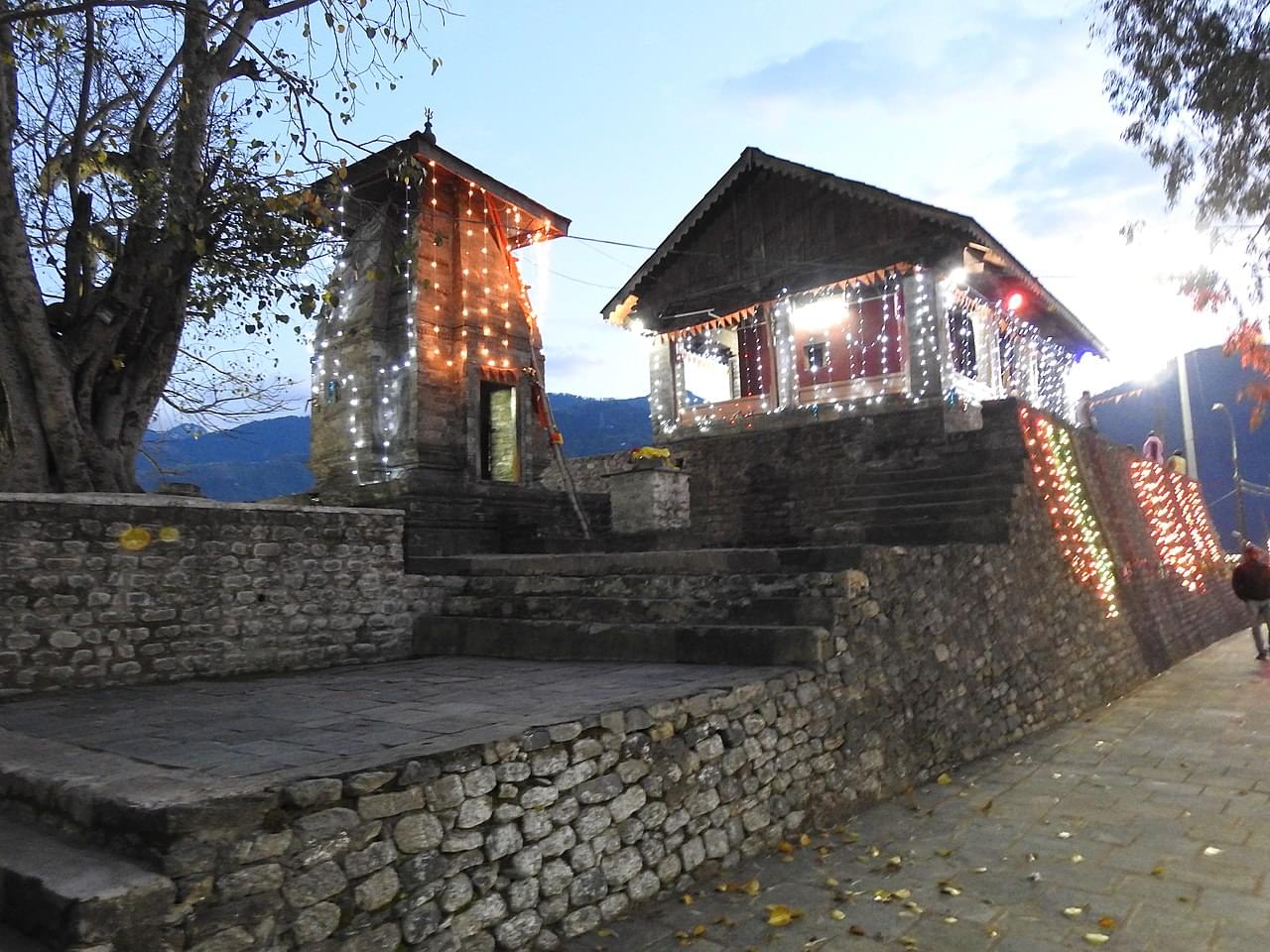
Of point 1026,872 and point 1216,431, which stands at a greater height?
point 1216,431

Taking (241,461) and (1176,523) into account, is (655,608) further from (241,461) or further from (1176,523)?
(241,461)

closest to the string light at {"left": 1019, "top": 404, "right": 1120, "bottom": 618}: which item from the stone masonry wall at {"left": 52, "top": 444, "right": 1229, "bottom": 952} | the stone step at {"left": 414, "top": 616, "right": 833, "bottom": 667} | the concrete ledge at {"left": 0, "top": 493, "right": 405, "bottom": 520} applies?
the stone masonry wall at {"left": 52, "top": 444, "right": 1229, "bottom": 952}

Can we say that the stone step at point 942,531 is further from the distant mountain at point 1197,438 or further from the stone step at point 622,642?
the distant mountain at point 1197,438

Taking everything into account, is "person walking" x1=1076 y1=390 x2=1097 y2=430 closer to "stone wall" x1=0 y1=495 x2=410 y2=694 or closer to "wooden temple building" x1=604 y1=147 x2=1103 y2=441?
"wooden temple building" x1=604 y1=147 x2=1103 y2=441

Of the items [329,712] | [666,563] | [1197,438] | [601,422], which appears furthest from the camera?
[601,422]

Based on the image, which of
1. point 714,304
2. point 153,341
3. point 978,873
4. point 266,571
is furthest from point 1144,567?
point 153,341

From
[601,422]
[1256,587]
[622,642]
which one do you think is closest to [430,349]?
[622,642]

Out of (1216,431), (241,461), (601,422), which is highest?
(601,422)

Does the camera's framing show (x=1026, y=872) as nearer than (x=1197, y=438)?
Yes

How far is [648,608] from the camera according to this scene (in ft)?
22.6

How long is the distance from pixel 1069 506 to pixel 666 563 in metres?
6.78

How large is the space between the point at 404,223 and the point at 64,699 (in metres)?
10.5

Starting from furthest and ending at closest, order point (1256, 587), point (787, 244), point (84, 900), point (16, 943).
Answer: point (787, 244)
point (1256, 587)
point (16, 943)
point (84, 900)

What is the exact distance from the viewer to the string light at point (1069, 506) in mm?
10398
